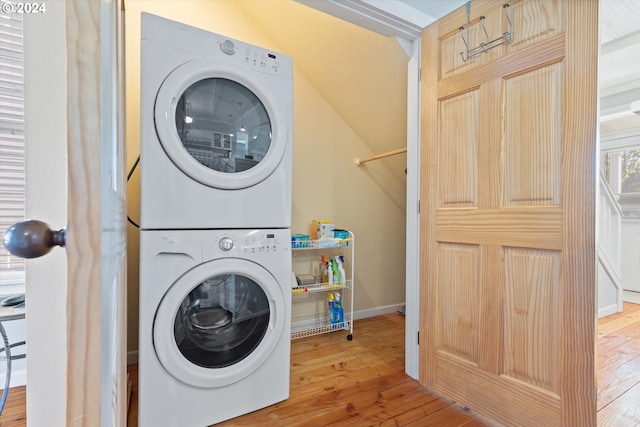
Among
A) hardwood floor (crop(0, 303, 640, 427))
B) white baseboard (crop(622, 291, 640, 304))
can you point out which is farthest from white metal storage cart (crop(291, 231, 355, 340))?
white baseboard (crop(622, 291, 640, 304))

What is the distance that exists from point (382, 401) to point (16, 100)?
240cm

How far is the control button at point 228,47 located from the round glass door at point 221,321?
0.99 metres

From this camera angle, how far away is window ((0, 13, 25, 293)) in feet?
5.08

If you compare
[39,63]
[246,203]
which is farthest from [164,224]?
[39,63]

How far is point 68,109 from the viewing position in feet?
1.04

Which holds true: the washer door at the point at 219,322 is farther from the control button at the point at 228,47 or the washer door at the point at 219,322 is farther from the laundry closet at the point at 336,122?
the control button at the point at 228,47

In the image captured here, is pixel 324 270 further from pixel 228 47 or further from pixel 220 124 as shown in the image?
pixel 228 47

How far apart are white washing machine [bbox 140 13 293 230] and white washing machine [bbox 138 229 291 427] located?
0.35 feet

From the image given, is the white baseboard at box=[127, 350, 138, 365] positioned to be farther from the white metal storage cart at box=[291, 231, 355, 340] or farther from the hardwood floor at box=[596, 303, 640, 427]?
the hardwood floor at box=[596, 303, 640, 427]

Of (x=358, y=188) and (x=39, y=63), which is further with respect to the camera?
(x=358, y=188)

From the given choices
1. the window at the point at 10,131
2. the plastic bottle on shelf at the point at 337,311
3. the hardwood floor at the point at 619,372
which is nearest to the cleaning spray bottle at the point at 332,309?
the plastic bottle on shelf at the point at 337,311

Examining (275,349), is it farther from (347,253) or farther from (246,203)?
(347,253)

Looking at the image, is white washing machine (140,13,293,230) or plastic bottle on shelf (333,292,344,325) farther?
plastic bottle on shelf (333,292,344,325)

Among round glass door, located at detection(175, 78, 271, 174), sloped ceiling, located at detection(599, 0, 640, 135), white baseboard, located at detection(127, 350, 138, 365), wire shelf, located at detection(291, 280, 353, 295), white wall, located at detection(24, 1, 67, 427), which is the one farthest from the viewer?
sloped ceiling, located at detection(599, 0, 640, 135)
